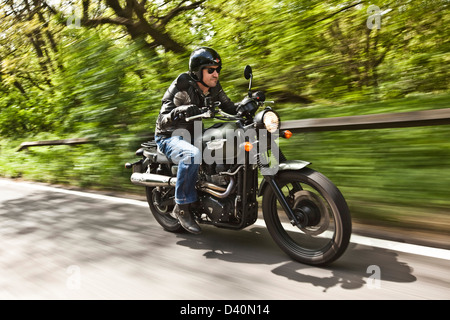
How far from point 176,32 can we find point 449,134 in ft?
20.3

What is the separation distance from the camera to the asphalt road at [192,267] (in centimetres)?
266

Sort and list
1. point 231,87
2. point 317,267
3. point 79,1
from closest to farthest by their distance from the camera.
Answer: point 317,267 → point 231,87 → point 79,1

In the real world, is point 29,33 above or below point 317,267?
above

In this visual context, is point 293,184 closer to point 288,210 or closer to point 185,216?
point 288,210

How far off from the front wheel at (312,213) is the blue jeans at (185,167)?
751mm

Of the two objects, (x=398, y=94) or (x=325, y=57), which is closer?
(x=398, y=94)

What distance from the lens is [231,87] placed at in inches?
243

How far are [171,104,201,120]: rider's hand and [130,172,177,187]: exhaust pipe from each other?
72cm

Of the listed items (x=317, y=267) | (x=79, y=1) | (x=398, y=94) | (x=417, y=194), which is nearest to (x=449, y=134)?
(x=417, y=194)

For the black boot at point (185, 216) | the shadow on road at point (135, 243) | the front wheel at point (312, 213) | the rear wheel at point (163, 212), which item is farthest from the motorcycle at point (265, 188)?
the rear wheel at point (163, 212)

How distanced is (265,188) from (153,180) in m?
1.44

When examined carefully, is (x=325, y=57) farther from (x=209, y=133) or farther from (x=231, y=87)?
(x=209, y=133)

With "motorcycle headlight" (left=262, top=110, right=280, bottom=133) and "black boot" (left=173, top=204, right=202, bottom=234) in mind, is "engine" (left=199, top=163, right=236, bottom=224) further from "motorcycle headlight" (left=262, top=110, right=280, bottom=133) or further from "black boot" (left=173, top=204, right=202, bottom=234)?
"motorcycle headlight" (left=262, top=110, right=280, bottom=133)

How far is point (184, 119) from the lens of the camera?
383 centimetres
